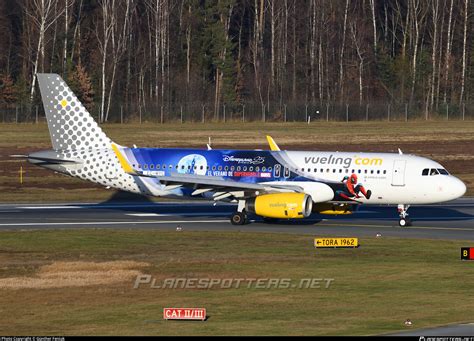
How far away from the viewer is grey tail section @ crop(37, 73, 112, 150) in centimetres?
5059

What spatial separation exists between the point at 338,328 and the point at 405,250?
14626mm

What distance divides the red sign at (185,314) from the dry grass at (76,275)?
19.8ft

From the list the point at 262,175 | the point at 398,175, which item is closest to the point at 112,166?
the point at 262,175

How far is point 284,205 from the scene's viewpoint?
149 ft

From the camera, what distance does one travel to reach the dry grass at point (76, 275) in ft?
109

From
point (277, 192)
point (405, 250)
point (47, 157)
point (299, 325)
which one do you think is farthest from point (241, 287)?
point (47, 157)

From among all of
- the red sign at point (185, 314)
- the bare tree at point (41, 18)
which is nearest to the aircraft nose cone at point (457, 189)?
the red sign at point (185, 314)

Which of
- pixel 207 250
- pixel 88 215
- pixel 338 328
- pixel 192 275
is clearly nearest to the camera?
pixel 338 328

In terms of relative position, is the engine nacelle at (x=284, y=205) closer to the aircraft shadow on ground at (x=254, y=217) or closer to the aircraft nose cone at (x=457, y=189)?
the aircraft shadow on ground at (x=254, y=217)

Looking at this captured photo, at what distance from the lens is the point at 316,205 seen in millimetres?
48562

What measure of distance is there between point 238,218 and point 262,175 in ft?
7.44

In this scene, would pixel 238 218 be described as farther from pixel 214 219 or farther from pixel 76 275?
pixel 76 275

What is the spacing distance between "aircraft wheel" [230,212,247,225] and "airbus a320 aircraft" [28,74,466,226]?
46mm

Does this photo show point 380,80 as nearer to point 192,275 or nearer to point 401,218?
point 401,218
